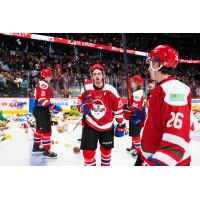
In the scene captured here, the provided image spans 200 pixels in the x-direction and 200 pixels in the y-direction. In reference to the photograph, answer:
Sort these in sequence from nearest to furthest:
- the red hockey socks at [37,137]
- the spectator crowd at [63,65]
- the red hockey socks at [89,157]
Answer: the red hockey socks at [89,157]
the red hockey socks at [37,137]
the spectator crowd at [63,65]

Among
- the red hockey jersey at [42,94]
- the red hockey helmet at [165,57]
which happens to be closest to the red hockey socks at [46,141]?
the red hockey jersey at [42,94]

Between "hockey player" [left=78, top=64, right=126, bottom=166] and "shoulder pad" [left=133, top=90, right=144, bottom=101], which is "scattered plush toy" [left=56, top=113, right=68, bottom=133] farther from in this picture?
"hockey player" [left=78, top=64, right=126, bottom=166]

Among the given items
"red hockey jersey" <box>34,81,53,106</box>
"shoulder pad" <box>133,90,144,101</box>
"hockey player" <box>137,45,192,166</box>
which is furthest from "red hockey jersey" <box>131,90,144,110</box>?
"hockey player" <box>137,45,192,166</box>

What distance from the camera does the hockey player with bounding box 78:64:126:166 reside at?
7.97ft

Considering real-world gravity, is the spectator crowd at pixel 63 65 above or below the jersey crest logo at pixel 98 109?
above

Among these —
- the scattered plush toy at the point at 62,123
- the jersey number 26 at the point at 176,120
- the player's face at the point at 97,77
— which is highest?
the player's face at the point at 97,77

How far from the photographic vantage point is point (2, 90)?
19.2ft

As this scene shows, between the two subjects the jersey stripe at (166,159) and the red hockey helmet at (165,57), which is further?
the red hockey helmet at (165,57)

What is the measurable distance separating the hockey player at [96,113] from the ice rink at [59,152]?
0.55 meters

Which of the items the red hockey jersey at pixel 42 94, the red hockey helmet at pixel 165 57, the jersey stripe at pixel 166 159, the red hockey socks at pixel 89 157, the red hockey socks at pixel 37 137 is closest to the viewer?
the jersey stripe at pixel 166 159

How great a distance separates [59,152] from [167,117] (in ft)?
8.61

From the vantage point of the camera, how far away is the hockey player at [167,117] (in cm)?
108

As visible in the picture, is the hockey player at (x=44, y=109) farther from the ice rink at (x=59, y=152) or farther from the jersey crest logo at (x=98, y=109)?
the jersey crest logo at (x=98, y=109)
